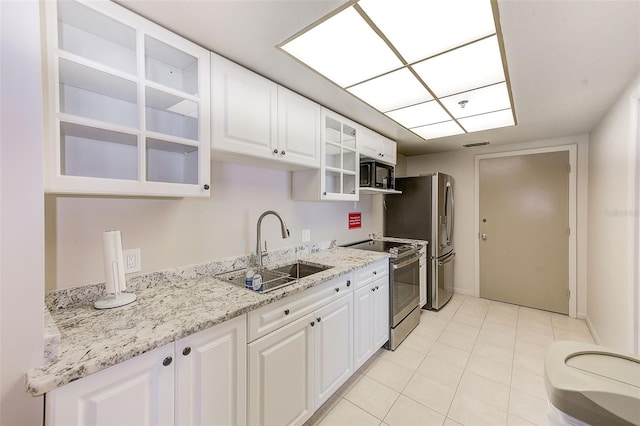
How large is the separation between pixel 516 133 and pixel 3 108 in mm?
3930

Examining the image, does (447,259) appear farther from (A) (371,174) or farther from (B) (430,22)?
(B) (430,22)

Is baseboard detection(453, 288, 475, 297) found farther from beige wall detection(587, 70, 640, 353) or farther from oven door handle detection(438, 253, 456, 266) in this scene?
beige wall detection(587, 70, 640, 353)

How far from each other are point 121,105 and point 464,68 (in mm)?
1891

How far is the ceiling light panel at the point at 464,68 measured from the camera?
140cm

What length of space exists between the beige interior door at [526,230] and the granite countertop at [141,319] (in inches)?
122

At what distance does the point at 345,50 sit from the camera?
4.67 feet

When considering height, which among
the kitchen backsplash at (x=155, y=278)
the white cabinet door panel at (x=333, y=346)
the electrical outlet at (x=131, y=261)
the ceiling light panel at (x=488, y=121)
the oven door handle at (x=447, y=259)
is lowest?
the white cabinet door panel at (x=333, y=346)

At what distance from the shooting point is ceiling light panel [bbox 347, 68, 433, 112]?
5.59ft

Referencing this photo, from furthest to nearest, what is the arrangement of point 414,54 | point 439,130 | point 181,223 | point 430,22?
point 439,130, point 181,223, point 414,54, point 430,22

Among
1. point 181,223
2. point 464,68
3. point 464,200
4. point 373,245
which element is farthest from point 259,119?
point 464,200

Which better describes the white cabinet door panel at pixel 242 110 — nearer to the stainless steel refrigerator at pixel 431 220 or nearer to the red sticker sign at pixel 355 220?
the red sticker sign at pixel 355 220

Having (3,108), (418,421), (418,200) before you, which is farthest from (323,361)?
(418,200)

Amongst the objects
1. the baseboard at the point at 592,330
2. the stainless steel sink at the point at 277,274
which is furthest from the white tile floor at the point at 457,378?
the stainless steel sink at the point at 277,274

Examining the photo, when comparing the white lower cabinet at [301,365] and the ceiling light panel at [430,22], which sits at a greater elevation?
the ceiling light panel at [430,22]
